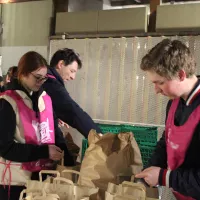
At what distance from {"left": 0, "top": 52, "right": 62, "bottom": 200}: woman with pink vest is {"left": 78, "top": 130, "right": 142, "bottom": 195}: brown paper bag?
312mm

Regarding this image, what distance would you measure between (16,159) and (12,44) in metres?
2.58

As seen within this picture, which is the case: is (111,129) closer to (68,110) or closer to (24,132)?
(68,110)

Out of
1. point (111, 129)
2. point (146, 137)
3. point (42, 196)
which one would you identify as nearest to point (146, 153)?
point (146, 137)

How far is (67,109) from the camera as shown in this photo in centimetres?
242

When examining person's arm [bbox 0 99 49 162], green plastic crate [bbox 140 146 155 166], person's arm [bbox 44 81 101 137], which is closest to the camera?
person's arm [bbox 0 99 49 162]

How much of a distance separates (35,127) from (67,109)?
495 mm

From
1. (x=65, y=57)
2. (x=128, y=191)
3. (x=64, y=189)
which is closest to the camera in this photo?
(x=128, y=191)

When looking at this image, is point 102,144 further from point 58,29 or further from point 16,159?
point 58,29

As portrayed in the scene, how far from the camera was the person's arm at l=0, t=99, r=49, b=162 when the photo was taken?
1.86 m

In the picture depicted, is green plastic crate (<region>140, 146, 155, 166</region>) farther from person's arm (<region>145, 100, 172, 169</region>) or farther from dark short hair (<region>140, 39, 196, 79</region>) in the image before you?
dark short hair (<region>140, 39, 196, 79</region>)

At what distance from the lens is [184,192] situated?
143 centimetres

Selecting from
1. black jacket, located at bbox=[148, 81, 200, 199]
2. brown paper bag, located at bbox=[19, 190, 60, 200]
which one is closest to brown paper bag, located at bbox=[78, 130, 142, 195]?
brown paper bag, located at bbox=[19, 190, 60, 200]

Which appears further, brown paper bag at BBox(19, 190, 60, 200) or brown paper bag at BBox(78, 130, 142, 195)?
brown paper bag at BBox(78, 130, 142, 195)

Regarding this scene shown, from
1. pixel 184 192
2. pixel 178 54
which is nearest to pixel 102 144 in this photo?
pixel 184 192
